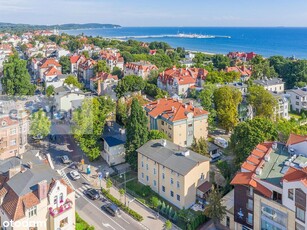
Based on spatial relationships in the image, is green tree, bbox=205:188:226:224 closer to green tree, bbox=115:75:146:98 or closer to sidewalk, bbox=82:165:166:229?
sidewalk, bbox=82:165:166:229

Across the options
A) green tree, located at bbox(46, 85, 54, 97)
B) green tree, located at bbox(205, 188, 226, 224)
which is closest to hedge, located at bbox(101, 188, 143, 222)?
green tree, located at bbox(205, 188, 226, 224)

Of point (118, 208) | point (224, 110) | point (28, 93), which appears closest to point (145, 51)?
point (28, 93)

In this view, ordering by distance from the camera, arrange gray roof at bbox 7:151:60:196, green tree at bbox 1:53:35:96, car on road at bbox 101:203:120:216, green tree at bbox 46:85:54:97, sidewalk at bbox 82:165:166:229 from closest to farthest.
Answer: gray roof at bbox 7:151:60:196 → sidewalk at bbox 82:165:166:229 → car on road at bbox 101:203:120:216 → green tree at bbox 1:53:35:96 → green tree at bbox 46:85:54:97

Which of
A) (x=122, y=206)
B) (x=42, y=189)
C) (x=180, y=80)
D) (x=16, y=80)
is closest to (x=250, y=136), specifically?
(x=122, y=206)

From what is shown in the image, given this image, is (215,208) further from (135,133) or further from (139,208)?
(135,133)

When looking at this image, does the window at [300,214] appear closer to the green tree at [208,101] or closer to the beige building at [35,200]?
the beige building at [35,200]

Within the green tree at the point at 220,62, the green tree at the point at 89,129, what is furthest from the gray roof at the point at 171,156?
the green tree at the point at 220,62
